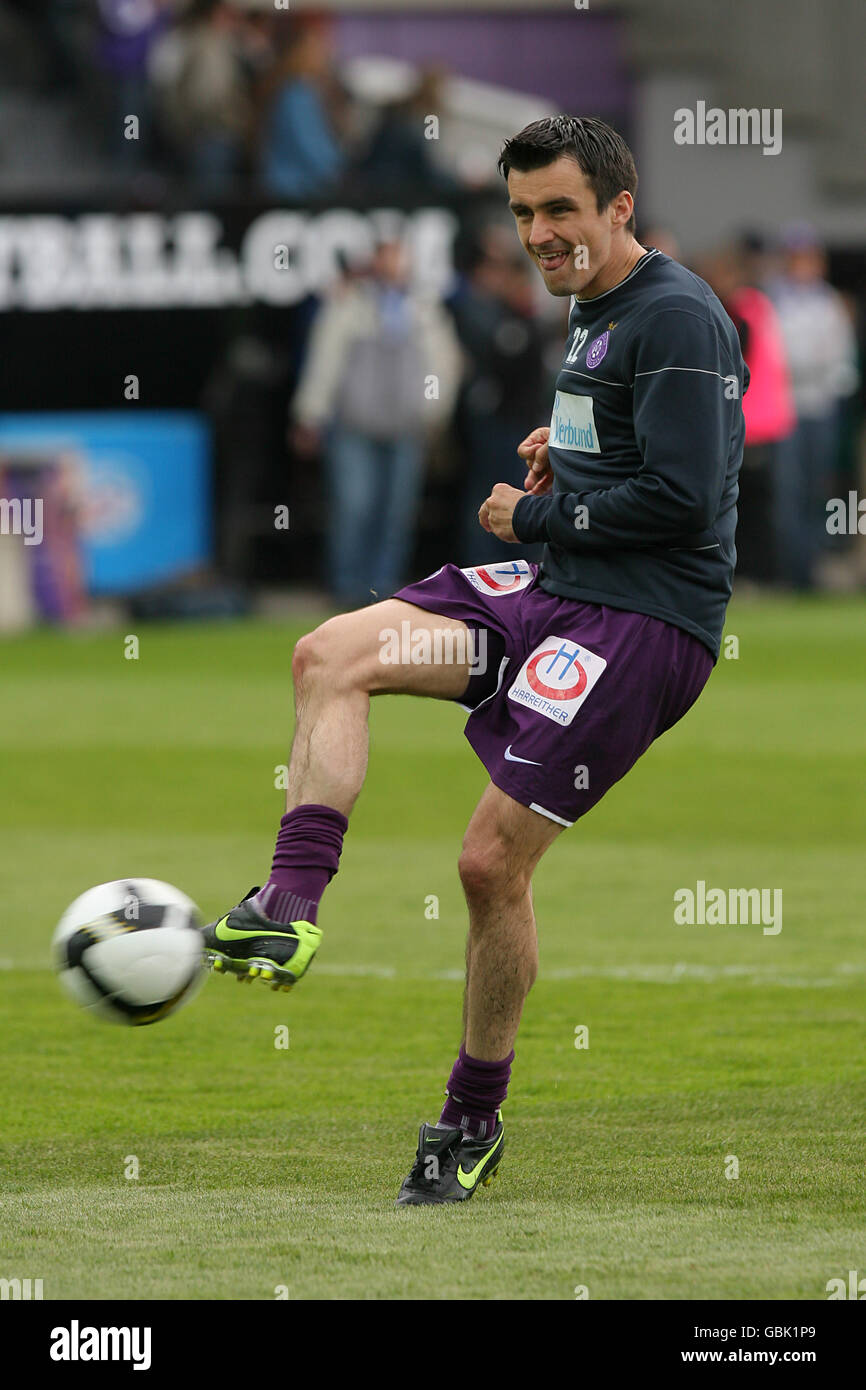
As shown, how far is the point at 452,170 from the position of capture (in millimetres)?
20203

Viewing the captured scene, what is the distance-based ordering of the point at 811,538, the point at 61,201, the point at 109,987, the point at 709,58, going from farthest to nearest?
the point at 709,58 → the point at 811,538 → the point at 61,201 → the point at 109,987

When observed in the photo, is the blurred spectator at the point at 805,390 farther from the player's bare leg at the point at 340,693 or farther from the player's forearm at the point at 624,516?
the player's bare leg at the point at 340,693

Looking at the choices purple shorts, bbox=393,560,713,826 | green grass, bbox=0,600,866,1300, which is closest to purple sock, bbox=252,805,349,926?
purple shorts, bbox=393,560,713,826

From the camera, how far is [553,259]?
517 cm

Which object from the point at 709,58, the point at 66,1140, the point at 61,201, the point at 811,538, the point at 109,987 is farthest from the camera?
the point at 709,58

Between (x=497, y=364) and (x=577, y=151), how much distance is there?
44.3 ft

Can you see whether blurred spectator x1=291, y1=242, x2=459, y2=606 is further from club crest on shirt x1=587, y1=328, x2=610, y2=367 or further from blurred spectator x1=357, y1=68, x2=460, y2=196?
club crest on shirt x1=587, y1=328, x2=610, y2=367

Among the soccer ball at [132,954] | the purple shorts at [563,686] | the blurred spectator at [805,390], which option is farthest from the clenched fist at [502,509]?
the blurred spectator at [805,390]

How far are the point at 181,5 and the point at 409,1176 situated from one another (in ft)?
56.4

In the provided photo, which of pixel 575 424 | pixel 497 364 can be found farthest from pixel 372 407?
pixel 575 424

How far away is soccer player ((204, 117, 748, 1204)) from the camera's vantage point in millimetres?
5023

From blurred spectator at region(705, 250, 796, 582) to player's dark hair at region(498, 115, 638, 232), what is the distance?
41.0 feet

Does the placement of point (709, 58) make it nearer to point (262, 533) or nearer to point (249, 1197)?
point (262, 533)

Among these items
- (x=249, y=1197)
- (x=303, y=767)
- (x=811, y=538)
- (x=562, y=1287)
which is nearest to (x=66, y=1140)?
(x=249, y=1197)
